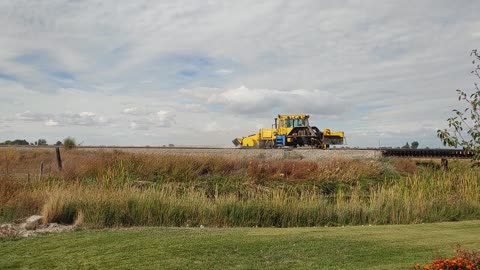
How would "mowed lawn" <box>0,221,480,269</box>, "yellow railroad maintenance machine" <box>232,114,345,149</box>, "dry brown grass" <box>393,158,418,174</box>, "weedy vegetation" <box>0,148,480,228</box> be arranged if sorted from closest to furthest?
"mowed lawn" <box>0,221,480,269</box> → "weedy vegetation" <box>0,148,480,228</box> → "dry brown grass" <box>393,158,418,174</box> → "yellow railroad maintenance machine" <box>232,114,345,149</box>

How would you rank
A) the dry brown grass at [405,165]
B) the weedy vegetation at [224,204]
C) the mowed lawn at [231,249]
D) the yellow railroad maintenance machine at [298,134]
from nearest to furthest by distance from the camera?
the mowed lawn at [231,249]
the weedy vegetation at [224,204]
the dry brown grass at [405,165]
the yellow railroad maintenance machine at [298,134]

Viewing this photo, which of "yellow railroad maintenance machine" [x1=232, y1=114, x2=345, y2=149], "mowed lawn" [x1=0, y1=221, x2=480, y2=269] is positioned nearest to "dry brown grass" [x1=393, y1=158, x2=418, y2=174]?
"yellow railroad maintenance machine" [x1=232, y1=114, x2=345, y2=149]

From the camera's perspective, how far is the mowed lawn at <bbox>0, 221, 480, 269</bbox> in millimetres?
7129

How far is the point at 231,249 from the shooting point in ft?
26.0

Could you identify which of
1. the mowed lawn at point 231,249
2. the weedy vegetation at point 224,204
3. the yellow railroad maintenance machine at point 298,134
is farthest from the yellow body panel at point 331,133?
the mowed lawn at point 231,249

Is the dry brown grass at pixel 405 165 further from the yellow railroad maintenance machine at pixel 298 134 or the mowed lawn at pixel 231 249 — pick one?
the mowed lawn at pixel 231 249

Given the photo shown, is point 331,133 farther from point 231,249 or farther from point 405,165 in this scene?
point 231,249

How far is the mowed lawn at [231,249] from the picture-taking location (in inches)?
281

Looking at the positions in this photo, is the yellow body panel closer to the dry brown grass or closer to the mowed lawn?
the dry brown grass

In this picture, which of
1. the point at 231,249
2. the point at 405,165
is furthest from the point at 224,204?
the point at 405,165

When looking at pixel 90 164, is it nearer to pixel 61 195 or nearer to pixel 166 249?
pixel 61 195

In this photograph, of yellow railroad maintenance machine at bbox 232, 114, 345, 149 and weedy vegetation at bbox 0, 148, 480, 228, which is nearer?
weedy vegetation at bbox 0, 148, 480, 228

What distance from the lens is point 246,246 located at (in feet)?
26.7

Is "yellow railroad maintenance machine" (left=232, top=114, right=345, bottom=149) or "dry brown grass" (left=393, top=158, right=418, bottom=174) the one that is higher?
"yellow railroad maintenance machine" (left=232, top=114, right=345, bottom=149)
